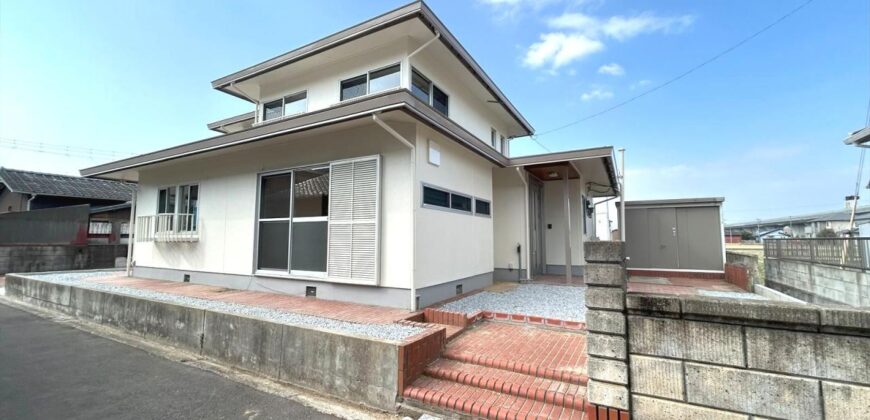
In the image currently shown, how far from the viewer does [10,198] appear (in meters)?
18.5

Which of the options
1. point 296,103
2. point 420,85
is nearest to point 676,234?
point 420,85

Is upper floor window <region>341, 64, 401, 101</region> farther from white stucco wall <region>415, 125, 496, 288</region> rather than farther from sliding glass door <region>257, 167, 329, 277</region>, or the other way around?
sliding glass door <region>257, 167, 329, 277</region>

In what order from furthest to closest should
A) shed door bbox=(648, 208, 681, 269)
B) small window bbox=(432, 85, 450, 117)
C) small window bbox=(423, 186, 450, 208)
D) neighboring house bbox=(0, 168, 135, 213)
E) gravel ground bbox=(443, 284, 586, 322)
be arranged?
1. neighboring house bbox=(0, 168, 135, 213)
2. shed door bbox=(648, 208, 681, 269)
3. small window bbox=(432, 85, 450, 117)
4. small window bbox=(423, 186, 450, 208)
5. gravel ground bbox=(443, 284, 586, 322)

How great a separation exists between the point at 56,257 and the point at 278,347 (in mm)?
16573

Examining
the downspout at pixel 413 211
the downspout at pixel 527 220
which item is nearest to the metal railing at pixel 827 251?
the downspout at pixel 527 220

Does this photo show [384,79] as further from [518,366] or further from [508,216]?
[518,366]

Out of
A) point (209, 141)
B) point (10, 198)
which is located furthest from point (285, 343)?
point (10, 198)

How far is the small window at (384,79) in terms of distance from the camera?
266 inches

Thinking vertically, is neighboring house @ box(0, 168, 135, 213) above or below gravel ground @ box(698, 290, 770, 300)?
above

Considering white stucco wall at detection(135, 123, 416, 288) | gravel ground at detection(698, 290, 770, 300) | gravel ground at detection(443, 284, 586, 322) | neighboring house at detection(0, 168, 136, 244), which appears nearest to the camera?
gravel ground at detection(443, 284, 586, 322)

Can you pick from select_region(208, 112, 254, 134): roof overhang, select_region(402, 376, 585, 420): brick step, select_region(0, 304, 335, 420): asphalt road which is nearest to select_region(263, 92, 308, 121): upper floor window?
select_region(208, 112, 254, 134): roof overhang

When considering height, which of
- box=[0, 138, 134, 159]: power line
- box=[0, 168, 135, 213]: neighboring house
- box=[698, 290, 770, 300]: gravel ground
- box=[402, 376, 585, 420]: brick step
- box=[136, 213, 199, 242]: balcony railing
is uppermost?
box=[0, 138, 134, 159]: power line

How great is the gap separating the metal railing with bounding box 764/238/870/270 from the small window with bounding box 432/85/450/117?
838 centimetres

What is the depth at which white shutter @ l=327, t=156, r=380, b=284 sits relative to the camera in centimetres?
572
